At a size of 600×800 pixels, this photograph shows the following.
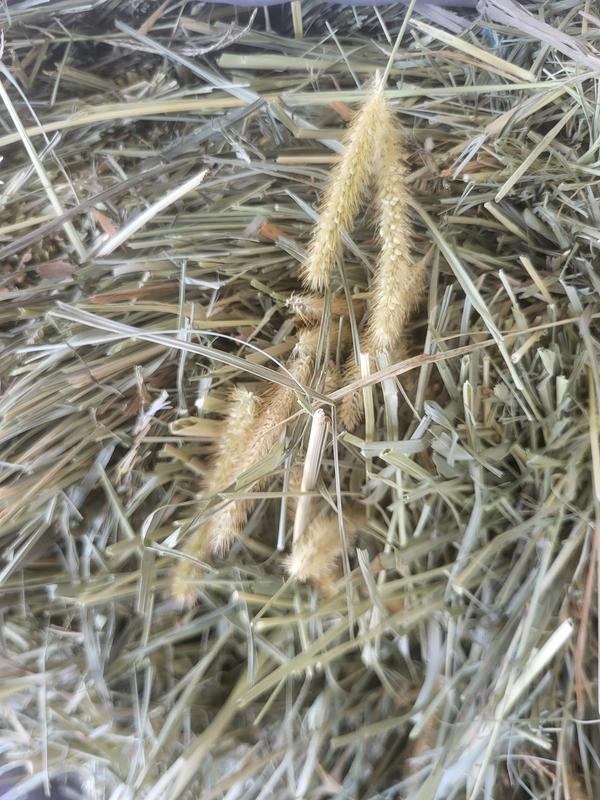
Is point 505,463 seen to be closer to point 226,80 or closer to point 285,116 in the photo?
point 285,116

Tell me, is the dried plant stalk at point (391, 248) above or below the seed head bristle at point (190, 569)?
above

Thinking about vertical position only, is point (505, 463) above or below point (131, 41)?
below

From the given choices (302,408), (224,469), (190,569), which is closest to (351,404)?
(302,408)

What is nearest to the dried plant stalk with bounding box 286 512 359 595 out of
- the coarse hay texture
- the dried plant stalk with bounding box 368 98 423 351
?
the coarse hay texture

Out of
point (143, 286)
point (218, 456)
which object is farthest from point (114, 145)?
point (218, 456)

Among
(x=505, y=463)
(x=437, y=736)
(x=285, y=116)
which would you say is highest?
(x=285, y=116)

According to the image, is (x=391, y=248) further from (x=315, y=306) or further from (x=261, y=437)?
(x=261, y=437)

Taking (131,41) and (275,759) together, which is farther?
(131,41)

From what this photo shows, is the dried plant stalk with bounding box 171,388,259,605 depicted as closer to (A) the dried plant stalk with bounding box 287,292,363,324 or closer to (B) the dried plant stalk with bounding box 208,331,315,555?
(B) the dried plant stalk with bounding box 208,331,315,555

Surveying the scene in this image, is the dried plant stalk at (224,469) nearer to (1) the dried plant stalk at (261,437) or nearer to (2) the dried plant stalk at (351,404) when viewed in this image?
(1) the dried plant stalk at (261,437)

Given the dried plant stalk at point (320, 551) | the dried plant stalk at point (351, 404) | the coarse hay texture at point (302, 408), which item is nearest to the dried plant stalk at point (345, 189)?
the coarse hay texture at point (302, 408)
